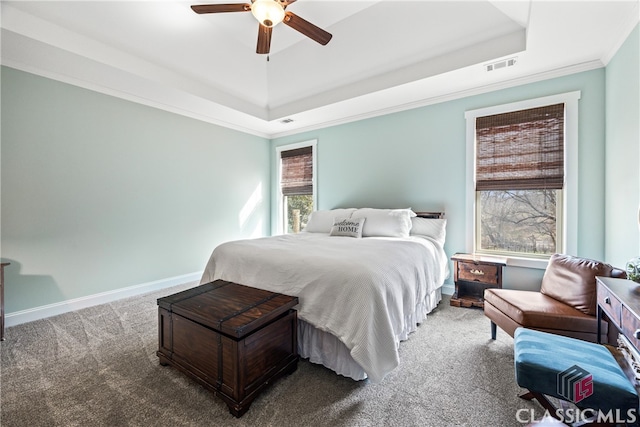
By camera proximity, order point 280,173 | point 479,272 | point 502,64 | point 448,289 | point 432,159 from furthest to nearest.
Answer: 1. point 280,173
2. point 432,159
3. point 448,289
4. point 479,272
5. point 502,64

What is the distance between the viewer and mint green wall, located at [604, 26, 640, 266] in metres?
2.08

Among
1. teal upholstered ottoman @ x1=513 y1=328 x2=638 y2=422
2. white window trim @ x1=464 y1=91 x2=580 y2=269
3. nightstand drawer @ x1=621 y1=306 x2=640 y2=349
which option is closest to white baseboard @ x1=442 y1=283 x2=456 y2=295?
white window trim @ x1=464 y1=91 x2=580 y2=269

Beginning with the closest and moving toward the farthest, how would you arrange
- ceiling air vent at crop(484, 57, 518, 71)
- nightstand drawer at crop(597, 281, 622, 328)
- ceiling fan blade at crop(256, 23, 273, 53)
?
nightstand drawer at crop(597, 281, 622, 328) → ceiling fan blade at crop(256, 23, 273, 53) → ceiling air vent at crop(484, 57, 518, 71)

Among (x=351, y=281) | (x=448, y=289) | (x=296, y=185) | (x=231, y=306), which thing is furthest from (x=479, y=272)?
(x=296, y=185)

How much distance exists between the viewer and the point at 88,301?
319 cm

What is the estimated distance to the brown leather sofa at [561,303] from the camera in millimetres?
1858

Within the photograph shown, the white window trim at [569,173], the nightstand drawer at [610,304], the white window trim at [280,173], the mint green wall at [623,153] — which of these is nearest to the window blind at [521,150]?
the white window trim at [569,173]

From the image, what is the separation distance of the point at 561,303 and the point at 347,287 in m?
1.73

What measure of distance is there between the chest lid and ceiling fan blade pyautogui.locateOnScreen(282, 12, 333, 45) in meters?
2.14

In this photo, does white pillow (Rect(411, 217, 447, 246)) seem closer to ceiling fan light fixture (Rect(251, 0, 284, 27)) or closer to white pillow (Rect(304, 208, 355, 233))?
white pillow (Rect(304, 208, 355, 233))

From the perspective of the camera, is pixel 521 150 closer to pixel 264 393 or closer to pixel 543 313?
pixel 543 313

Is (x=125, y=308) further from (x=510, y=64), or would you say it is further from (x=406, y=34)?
(x=510, y=64)

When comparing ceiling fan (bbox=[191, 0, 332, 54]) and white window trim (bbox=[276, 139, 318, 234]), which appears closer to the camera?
ceiling fan (bbox=[191, 0, 332, 54])

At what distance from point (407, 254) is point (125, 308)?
319cm
